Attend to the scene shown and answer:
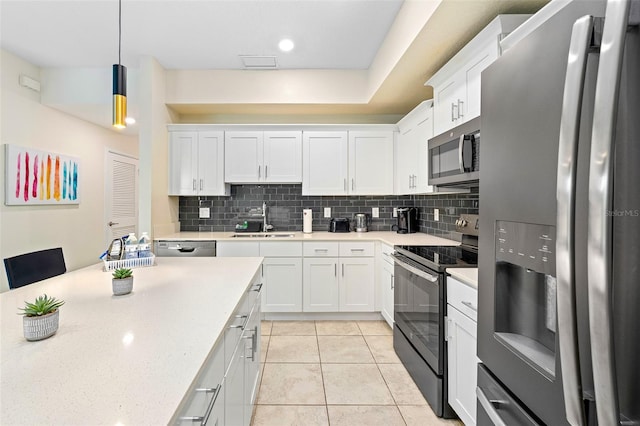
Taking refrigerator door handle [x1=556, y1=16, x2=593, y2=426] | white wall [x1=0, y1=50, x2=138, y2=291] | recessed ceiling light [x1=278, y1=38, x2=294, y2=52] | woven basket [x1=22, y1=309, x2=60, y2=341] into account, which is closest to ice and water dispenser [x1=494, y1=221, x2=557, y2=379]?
refrigerator door handle [x1=556, y1=16, x2=593, y2=426]

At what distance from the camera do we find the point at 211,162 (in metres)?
3.80

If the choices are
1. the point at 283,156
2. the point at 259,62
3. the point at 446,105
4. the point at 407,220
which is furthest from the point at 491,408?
the point at 259,62

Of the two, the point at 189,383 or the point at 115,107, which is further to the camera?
the point at 115,107

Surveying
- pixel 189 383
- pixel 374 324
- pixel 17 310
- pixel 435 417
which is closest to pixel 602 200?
pixel 189 383

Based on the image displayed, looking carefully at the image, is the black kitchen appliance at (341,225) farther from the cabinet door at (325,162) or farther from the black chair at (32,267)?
the black chair at (32,267)

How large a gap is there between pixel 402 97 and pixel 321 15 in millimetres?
1271

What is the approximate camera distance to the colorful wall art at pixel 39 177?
10.6 ft

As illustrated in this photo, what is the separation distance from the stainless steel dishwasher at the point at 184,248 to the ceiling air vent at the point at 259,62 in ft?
6.40

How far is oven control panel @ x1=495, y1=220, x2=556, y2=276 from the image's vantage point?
2.39ft

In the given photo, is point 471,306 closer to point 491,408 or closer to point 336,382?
point 491,408

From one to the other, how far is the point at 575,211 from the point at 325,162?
3302 mm

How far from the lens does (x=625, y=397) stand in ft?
1.82

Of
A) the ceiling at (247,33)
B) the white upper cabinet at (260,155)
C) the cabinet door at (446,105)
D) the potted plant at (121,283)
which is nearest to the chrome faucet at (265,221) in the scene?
the white upper cabinet at (260,155)

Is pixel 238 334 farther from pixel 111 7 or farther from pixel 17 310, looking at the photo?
pixel 111 7
